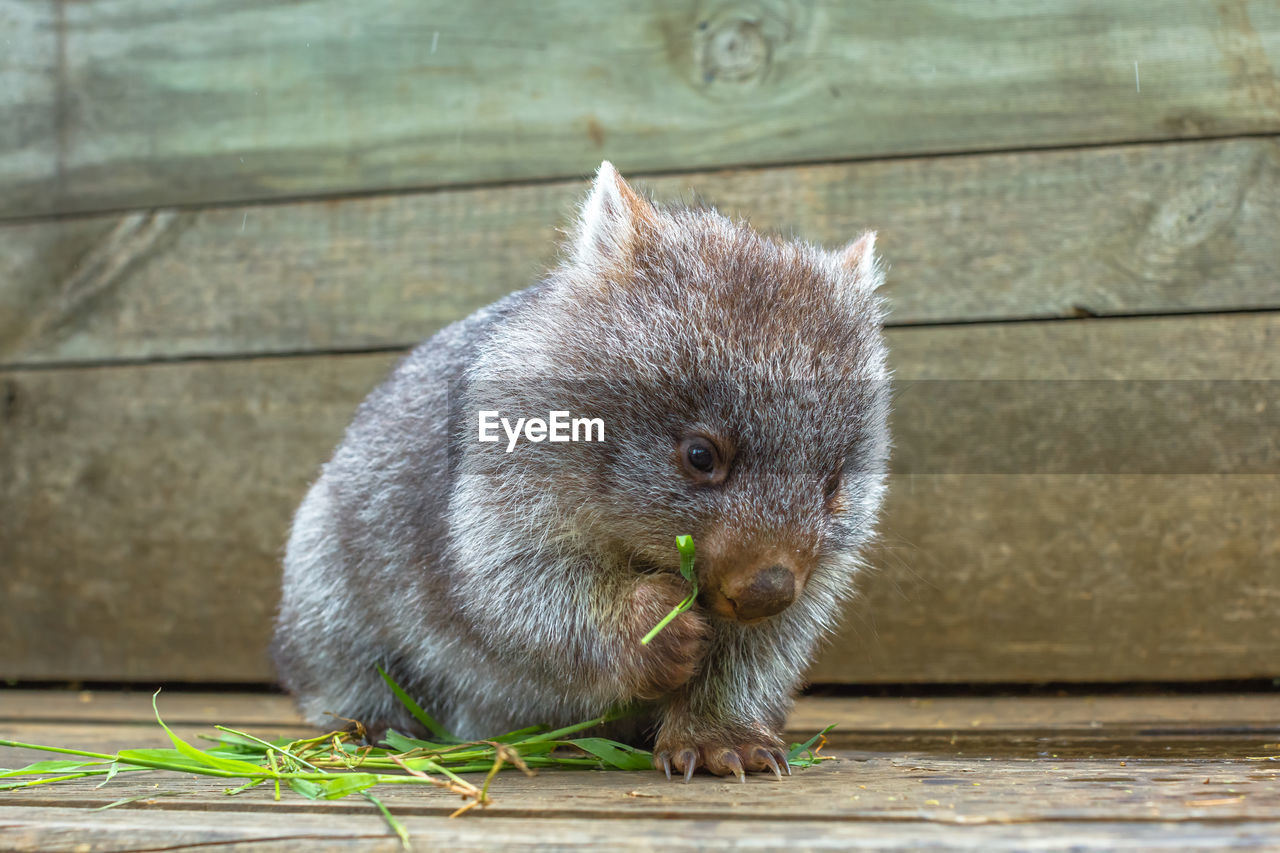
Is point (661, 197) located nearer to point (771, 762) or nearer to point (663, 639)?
point (663, 639)

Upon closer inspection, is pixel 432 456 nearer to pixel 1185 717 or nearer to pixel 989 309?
pixel 989 309

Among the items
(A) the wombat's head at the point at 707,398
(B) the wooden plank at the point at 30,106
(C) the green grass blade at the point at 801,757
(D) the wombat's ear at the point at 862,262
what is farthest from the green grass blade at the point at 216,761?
(B) the wooden plank at the point at 30,106

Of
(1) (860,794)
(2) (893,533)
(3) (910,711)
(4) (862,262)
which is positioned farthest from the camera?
(2) (893,533)

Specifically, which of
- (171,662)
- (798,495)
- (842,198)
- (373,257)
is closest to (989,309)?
(842,198)

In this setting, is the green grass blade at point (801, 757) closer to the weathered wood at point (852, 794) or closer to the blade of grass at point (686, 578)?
the weathered wood at point (852, 794)

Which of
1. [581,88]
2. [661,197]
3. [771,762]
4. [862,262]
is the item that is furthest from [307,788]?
[581,88]

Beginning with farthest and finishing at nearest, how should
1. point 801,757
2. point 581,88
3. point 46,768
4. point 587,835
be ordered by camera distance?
point 581,88, point 801,757, point 46,768, point 587,835
